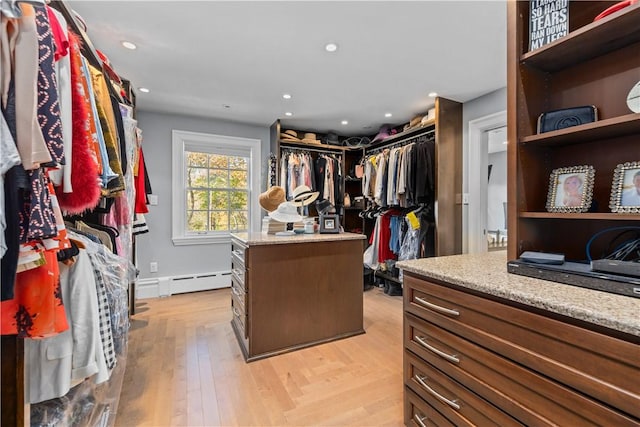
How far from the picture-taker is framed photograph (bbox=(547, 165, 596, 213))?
1.07 metres

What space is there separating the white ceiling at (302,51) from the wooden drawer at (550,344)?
1751 millimetres

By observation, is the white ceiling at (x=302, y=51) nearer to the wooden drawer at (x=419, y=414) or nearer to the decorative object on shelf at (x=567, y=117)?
the decorative object on shelf at (x=567, y=117)

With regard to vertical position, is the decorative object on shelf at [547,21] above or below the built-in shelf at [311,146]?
below

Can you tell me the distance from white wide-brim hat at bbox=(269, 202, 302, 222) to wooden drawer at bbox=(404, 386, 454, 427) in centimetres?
153

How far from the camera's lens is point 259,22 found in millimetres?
1853

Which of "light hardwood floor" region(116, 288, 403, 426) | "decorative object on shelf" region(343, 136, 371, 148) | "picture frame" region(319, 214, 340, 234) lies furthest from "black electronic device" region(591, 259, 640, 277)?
"decorative object on shelf" region(343, 136, 371, 148)

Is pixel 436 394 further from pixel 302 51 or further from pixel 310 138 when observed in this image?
pixel 310 138

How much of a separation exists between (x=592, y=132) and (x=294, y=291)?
6.32ft

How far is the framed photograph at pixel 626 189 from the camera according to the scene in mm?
945

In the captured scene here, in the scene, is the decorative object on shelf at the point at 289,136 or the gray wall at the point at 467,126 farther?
the decorative object on shelf at the point at 289,136

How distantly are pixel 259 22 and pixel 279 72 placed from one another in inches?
26.8

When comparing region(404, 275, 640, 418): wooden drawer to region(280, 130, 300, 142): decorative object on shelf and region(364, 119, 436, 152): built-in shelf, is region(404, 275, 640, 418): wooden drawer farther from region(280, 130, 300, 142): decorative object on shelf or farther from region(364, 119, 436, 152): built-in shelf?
region(280, 130, 300, 142): decorative object on shelf

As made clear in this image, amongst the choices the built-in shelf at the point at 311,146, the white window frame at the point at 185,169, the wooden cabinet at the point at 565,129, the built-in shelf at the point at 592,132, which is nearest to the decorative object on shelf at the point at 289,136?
the built-in shelf at the point at 311,146

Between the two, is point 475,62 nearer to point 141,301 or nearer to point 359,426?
point 359,426
